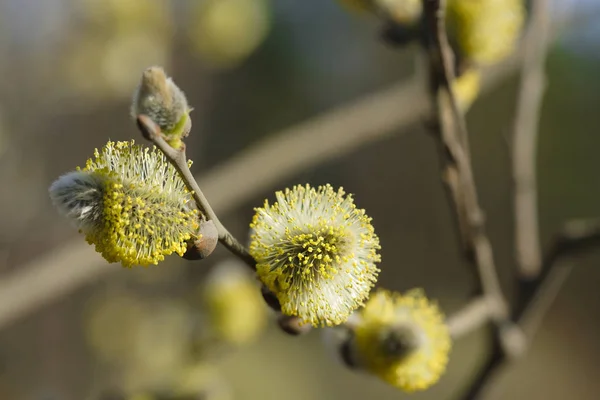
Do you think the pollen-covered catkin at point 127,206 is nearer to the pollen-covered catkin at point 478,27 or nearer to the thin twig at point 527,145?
the pollen-covered catkin at point 478,27

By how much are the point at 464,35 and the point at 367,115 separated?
608 mm

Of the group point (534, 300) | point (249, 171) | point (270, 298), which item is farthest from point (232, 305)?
point (270, 298)

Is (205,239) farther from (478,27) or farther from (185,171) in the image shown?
(478,27)

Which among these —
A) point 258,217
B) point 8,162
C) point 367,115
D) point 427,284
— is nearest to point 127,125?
point 8,162

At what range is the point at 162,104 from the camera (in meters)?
0.44

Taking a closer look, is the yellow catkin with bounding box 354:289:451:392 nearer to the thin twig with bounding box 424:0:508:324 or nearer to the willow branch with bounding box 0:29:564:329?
the thin twig with bounding box 424:0:508:324

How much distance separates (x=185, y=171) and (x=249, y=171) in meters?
0.90

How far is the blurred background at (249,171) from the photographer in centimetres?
160

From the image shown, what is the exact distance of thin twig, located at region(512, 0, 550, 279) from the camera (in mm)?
957

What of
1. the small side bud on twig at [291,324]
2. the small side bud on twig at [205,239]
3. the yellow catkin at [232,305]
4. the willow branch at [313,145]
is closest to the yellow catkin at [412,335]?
the small side bud on twig at [291,324]

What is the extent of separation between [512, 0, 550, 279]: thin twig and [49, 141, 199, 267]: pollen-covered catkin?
0.67 m

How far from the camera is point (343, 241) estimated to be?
0.49 m

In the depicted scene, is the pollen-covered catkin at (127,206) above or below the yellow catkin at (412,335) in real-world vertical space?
above

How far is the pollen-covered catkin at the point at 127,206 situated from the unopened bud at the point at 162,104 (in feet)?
0.09
